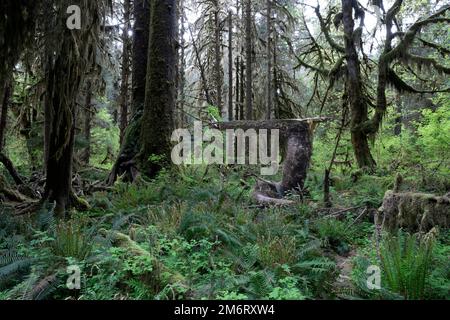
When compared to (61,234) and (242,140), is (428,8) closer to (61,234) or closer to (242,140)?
(242,140)

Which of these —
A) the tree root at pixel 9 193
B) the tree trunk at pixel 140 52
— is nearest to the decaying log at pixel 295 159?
the tree trunk at pixel 140 52

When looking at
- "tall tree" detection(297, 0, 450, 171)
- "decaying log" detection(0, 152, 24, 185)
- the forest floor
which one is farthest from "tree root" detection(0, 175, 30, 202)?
"tall tree" detection(297, 0, 450, 171)

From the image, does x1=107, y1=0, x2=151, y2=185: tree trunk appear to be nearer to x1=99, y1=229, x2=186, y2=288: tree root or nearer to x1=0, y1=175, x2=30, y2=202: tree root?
x1=0, y1=175, x2=30, y2=202: tree root

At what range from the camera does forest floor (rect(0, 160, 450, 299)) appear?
10.9ft

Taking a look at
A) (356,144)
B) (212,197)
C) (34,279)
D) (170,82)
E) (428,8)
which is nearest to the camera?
(34,279)

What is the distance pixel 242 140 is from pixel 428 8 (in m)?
11.4

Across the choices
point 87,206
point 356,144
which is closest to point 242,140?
point 356,144

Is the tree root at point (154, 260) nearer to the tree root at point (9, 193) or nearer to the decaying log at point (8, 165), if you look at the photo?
the tree root at point (9, 193)

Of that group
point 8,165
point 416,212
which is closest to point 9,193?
point 8,165

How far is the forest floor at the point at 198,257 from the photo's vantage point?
3.33 metres

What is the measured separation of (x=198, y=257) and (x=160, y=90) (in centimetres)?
547

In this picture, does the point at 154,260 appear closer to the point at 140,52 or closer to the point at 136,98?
the point at 136,98

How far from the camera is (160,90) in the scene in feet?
28.8
